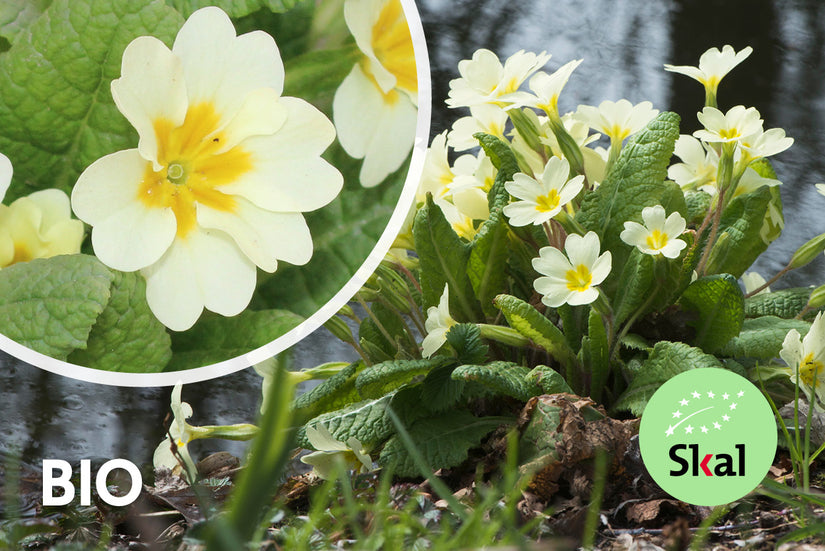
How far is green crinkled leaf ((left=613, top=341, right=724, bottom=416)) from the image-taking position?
65 centimetres

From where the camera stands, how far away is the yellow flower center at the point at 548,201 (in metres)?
0.71

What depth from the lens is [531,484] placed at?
2.01 ft

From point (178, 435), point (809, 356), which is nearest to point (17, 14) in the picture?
point (178, 435)

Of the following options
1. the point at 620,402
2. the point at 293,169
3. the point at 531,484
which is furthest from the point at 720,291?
the point at 293,169

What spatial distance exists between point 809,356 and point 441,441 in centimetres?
31

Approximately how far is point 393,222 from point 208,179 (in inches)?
7.0

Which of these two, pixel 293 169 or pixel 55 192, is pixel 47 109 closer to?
pixel 55 192

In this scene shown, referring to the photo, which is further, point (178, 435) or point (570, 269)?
point (178, 435)

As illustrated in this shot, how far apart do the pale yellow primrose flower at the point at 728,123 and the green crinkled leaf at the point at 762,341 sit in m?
0.17

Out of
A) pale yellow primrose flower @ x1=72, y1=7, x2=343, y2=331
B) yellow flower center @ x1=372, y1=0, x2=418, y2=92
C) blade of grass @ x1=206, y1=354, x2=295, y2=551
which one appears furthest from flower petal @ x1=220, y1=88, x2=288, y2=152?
blade of grass @ x1=206, y1=354, x2=295, y2=551

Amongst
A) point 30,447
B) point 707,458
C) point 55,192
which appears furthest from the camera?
point 30,447

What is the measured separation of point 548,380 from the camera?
0.66 m

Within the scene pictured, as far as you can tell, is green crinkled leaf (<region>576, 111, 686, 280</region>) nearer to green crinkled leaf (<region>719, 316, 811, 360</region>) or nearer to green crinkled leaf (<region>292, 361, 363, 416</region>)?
green crinkled leaf (<region>719, 316, 811, 360</region>)

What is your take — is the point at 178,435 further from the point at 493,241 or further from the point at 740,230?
the point at 740,230
